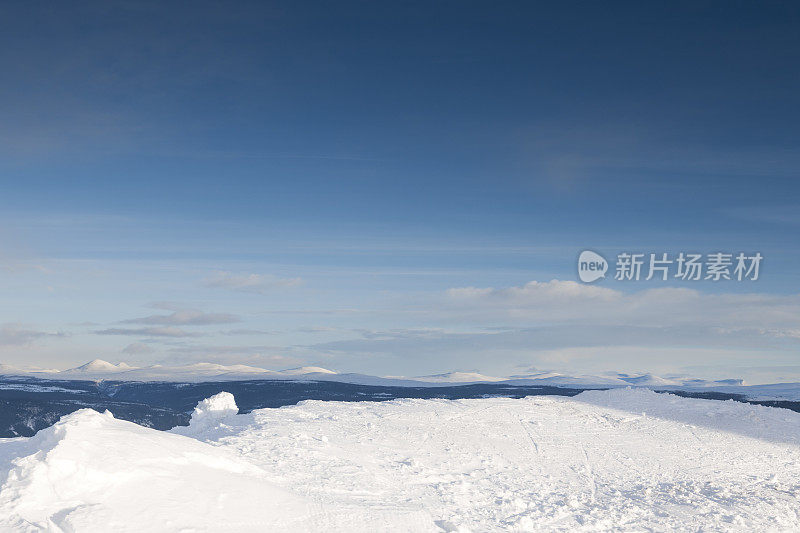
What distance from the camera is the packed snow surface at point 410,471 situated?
1284 cm

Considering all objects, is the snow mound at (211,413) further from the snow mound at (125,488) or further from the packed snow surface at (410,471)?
the snow mound at (125,488)

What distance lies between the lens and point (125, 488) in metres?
13.2

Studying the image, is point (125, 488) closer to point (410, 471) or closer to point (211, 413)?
point (410, 471)

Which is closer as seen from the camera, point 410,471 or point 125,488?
point 125,488

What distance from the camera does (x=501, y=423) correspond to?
2767 centimetres

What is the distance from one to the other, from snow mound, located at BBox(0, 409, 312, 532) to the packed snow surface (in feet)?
0.13

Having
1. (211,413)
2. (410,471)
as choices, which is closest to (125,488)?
(410,471)

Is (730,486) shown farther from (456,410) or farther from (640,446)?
(456,410)

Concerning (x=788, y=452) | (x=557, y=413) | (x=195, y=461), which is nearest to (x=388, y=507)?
(x=195, y=461)

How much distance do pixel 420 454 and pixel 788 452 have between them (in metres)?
16.2

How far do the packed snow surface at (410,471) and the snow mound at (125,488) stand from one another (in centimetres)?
4

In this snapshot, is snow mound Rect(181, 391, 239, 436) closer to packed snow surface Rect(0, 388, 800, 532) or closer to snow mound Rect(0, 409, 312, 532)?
packed snow surface Rect(0, 388, 800, 532)

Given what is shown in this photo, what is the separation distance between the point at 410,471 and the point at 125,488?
339 inches

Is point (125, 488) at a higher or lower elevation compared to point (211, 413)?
lower
